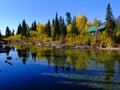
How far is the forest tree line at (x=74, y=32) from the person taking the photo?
98000 millimetres

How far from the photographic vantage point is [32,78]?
107 ft

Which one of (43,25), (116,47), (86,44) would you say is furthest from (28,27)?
(116,47)

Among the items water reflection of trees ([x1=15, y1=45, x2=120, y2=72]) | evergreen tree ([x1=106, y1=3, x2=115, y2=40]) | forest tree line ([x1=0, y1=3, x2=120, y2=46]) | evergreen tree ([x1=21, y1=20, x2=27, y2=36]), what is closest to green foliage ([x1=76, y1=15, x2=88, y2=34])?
forest tree line ([x1=0, y1=3, x2=120, y2=46])

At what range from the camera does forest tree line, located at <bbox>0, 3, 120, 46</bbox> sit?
322ft

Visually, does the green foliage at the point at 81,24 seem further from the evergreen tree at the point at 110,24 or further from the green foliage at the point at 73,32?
the evergreen tree at the point at 110,24

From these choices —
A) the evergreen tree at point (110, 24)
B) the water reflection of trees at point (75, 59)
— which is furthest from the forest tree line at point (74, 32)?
the water reflection of trees at point (75, 59)

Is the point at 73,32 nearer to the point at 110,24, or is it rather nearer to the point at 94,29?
the point at 94,29

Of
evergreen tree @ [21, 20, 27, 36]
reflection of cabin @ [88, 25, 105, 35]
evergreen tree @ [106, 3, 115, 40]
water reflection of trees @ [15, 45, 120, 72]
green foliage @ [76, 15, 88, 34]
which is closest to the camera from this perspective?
water reflection of trees @ [15, 45, 120, 72]

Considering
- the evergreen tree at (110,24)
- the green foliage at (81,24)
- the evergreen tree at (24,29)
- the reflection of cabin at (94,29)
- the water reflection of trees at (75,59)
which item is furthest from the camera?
the evergreen tree at (24,29)

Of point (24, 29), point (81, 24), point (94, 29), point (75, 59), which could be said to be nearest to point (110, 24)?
point (94, 29)

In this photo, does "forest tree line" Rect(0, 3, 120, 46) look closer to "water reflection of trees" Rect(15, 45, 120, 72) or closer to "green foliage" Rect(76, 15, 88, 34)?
"green foliage" Rect(76, 15, 88, 34)

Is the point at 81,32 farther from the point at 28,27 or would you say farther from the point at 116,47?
the point at 28,27

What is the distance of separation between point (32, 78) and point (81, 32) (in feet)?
327

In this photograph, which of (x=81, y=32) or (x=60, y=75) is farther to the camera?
(x=81, y=32)
